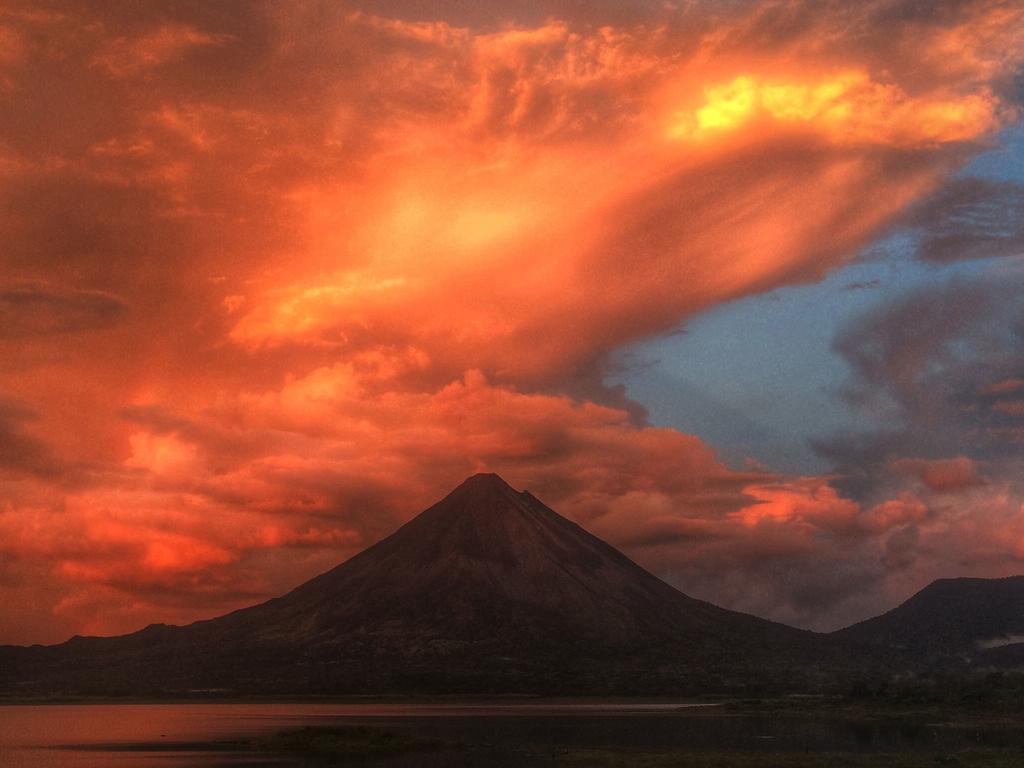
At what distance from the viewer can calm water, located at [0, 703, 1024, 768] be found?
91625 mm

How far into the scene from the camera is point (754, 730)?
122 m

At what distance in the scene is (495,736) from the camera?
4537 inches

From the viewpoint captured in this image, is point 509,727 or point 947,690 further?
point 947,690

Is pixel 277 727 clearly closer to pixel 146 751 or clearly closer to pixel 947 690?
pixel 146 751

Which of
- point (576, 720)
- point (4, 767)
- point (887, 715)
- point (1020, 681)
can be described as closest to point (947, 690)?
point (1020, 681)

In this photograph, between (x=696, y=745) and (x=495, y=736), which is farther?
(x=495, y=736)

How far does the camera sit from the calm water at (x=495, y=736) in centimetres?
9162

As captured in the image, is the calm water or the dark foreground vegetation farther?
the calm water

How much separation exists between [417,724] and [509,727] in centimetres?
1436

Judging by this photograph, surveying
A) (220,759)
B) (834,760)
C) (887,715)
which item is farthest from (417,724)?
(834,760)

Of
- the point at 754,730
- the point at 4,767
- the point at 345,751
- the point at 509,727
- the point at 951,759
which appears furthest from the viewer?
the point at 509,727

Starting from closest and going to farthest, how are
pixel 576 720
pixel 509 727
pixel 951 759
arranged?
pixel 951 759 → pixel 509 727 → pixel 576 720

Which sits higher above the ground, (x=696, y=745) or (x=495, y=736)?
(x=495, y=736)

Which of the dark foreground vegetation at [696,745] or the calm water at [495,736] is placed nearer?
the dark foreground vegetation at [696,745]
